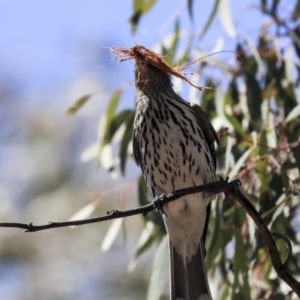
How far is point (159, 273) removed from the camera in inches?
163

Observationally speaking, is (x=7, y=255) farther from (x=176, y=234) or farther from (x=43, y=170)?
(x=176, y=234)

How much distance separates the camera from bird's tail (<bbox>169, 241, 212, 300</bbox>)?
3768 millimetres

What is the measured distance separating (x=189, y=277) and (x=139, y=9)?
5.65 feet

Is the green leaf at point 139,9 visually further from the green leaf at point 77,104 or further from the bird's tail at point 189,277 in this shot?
the bird's tail at point 189,277

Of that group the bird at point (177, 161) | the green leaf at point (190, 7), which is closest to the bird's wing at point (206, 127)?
the bird at point (177, 161)

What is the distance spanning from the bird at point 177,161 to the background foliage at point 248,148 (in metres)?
0.21

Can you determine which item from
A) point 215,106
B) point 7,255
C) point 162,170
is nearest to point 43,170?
point 7,255

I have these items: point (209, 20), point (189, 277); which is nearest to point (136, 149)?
point (189, 277)

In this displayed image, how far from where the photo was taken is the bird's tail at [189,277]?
148 inches

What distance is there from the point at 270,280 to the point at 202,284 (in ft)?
2.24

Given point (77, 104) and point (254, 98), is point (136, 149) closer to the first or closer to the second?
point (77, 104)

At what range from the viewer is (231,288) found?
13.6ft

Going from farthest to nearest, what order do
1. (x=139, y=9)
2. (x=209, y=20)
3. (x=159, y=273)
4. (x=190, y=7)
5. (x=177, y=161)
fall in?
(x=139, y=9) < (x=190, y=7) < (x=209, y=20) < (x=159, y=273) < (x=177, y=161)

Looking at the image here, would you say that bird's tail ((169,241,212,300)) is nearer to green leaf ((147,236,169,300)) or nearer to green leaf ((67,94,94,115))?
green leaf ((147,236,169,300))
